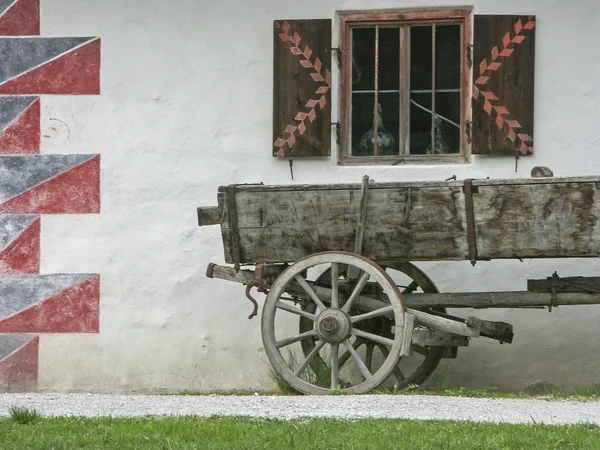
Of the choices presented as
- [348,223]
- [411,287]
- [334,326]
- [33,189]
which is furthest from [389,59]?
[33,189]

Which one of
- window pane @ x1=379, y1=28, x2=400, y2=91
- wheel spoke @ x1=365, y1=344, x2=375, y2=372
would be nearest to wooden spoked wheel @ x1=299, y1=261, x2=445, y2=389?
wheel spoke @ x1=365, y1=344, x2=375, y2=372

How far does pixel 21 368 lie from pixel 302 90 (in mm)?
2962

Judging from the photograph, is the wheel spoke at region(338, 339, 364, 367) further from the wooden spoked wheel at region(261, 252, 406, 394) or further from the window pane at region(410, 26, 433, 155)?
the window pane at region(410, 26, 433, 155)

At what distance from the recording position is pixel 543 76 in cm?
934

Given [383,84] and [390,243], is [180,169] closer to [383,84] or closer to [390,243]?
[383,84]

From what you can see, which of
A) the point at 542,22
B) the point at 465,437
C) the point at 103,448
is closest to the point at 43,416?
the point at 103,448

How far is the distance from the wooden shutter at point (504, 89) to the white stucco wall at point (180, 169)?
10 centimetres

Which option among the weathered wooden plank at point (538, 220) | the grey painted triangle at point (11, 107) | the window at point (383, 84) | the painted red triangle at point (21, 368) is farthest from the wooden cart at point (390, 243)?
the grey painted triangle at point (11, 107)

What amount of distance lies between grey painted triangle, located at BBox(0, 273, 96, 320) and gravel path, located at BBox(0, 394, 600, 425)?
193cm

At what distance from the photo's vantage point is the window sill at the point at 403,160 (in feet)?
31.1

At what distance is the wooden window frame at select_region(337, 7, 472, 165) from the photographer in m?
9.47

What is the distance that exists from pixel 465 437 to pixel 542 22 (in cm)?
437

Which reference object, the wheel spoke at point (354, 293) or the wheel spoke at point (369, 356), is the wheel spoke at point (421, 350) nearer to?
the wheel spoke at point (369, 356)

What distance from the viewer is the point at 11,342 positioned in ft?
32.0
